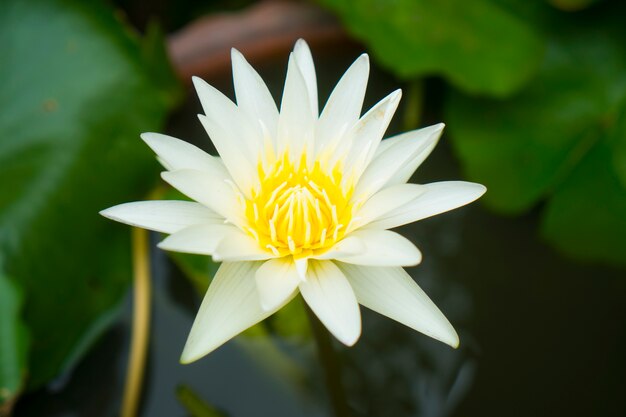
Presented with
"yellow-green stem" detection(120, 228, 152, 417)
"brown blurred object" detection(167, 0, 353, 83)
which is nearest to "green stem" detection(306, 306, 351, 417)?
"yellow-green stem" detection(120, 228, 152, 417)

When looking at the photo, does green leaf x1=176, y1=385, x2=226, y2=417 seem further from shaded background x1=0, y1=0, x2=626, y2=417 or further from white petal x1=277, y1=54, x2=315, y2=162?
white petal x1=277, y1=54, x2=315, y2=162

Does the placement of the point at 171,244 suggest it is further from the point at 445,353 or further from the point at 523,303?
the point at 523,303

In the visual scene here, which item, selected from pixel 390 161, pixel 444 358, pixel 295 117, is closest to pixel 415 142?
pixel 390 161

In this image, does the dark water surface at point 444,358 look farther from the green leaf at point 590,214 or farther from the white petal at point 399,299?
the white petal at point 399,299

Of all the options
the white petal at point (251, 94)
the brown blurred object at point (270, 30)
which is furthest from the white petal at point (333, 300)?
the brown blurred object at point (270, 30)

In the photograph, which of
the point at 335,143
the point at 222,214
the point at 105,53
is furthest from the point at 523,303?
the point at 105,53

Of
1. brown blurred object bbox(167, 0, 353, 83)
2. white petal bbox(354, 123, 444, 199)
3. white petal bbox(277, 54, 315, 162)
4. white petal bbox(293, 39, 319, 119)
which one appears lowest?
white petal bbox(354, 123, 444, 199)
